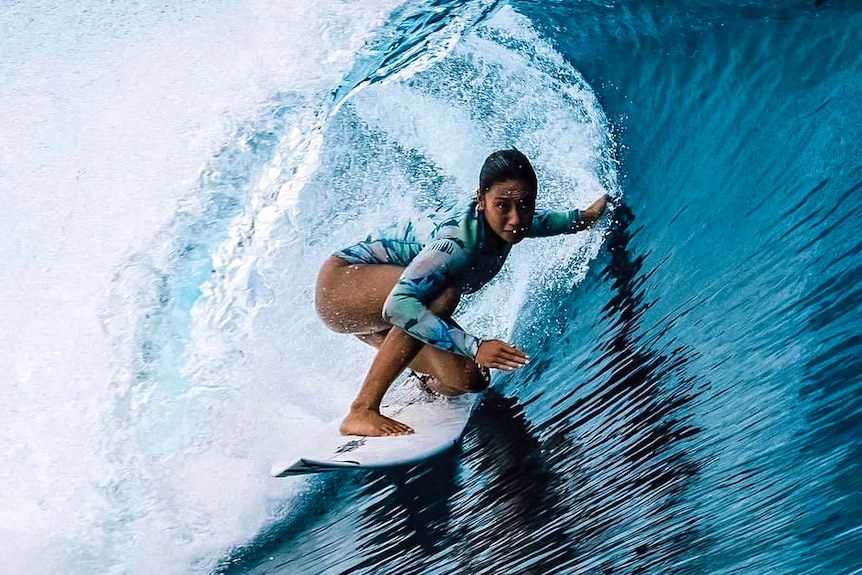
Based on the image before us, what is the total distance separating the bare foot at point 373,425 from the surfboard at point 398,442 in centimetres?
2

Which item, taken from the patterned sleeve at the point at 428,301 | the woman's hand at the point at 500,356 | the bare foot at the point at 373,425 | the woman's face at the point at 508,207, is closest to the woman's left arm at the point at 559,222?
the woman's face at the point at 508,207

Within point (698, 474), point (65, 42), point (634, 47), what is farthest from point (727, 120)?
point (65, 42)

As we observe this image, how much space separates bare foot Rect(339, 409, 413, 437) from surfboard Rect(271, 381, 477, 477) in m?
0.02

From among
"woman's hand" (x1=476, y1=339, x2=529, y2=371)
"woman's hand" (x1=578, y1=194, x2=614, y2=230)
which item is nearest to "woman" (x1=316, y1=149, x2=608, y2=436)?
"woman's hand" (x1=476, y1=339, x2=529, y2=371)

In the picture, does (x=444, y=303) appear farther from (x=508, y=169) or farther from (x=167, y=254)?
(x=167, y=254)

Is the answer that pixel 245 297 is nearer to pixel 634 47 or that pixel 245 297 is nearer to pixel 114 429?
pixel 114 429

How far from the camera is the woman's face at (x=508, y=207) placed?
2438mm

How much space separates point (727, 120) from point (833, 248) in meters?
1.27

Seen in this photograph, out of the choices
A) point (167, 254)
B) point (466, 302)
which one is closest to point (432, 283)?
point (466, 302)

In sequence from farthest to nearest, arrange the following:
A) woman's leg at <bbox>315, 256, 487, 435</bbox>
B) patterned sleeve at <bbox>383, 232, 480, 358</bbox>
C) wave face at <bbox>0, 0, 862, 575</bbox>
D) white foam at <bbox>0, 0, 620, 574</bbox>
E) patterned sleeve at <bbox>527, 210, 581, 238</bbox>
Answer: white foam at <bbox>0, 0, 620, 574</bbox> < patterned sleeve at <bbox>527, 210, 581, 238</bbox> < woman's leg at <bbox>315, 256, 487, 435</bbox> < patterned sleeve at <bbox>383, 232, 480, 358</bbox> < wave face at <bbox>0, 0, 862, 575</bbox>

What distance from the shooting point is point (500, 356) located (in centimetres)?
228

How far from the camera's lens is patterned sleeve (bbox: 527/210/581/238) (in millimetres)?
2758

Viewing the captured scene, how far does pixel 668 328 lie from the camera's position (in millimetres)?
2627

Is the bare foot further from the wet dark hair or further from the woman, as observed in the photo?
the wet dark hair
